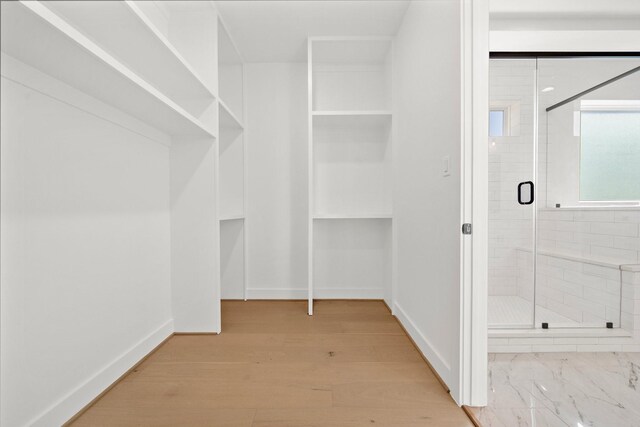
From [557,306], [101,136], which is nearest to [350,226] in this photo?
[557,306]

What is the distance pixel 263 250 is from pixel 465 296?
6.21ft

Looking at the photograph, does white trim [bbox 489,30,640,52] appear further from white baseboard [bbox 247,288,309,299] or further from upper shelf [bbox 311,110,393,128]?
white baseboard [bbox 247,288,309,299]

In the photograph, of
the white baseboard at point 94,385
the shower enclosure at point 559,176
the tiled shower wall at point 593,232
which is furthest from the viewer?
the shower enclosure at point 559,176

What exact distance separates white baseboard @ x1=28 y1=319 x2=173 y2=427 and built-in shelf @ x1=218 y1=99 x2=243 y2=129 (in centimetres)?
151

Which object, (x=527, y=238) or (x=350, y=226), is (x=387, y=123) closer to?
(x=350, y=226)

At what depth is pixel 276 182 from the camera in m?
2.77

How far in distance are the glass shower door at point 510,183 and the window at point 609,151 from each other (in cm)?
55

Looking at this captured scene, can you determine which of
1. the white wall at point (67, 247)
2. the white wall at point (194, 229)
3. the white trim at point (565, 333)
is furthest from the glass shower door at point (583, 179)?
the white wall at point (67, 247)

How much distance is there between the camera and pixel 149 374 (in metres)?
1.50

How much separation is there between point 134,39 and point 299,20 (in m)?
1.25

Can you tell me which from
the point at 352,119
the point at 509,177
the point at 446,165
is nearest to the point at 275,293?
the point at 352,119

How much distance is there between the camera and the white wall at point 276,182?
9.04 ft

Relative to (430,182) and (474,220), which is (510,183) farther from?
(474,220)

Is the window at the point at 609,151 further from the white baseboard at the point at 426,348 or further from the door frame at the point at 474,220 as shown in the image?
the door frame at the point at 474,220
